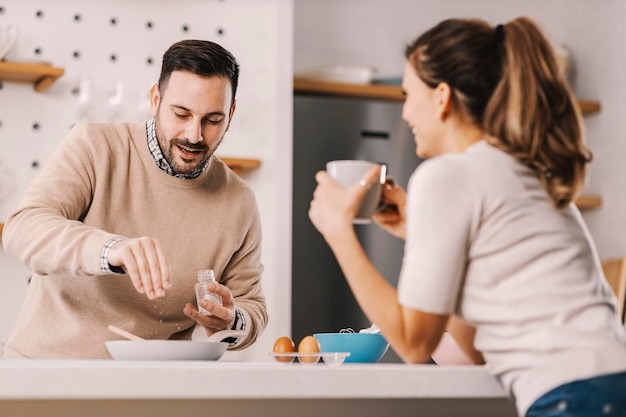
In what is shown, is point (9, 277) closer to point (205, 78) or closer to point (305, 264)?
point (305, 264)

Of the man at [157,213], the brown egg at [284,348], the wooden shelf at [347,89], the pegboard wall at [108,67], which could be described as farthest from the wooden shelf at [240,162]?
the brown egg at [284,348]

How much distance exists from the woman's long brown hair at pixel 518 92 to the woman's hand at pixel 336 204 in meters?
0.20

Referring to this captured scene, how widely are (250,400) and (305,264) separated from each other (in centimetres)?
272

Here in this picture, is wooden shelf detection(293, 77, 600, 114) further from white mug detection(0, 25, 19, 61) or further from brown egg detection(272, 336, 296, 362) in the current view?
brown egg detection(272, 336, 296, 362)

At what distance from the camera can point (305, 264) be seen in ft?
12.8

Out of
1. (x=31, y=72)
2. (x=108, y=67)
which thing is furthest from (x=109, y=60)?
(x=31, y=72)

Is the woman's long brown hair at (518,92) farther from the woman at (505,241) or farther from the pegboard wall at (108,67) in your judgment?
the pegboard wall at (108,67)

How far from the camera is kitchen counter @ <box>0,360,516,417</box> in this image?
1.04 metres

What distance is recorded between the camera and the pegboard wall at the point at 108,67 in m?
3.62

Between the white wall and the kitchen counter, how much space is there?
130 inches

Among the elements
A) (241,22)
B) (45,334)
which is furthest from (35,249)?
(241,22)

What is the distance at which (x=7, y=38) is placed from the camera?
3520 mm

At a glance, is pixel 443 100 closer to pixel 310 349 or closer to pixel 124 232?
pixel 310 349

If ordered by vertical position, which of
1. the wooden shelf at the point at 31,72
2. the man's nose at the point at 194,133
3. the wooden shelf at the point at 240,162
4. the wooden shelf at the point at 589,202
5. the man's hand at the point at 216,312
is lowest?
the wooden shelf at the point at 589,202
